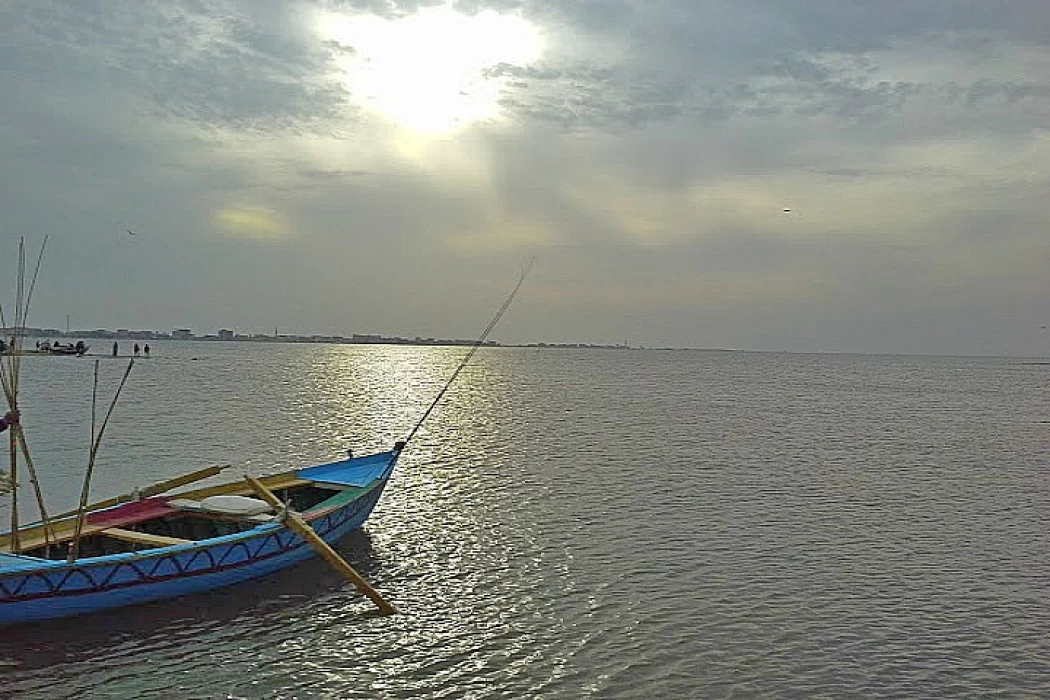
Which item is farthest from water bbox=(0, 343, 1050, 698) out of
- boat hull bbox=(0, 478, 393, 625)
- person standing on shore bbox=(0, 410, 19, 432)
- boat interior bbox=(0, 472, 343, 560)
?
person standing on shore bbox=(0, 410, 19, 432)

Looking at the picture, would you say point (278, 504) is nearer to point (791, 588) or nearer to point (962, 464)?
point (791, 588)

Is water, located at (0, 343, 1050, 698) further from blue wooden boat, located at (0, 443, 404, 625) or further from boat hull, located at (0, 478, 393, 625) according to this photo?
blue wooden boat, located at (0, 443, 404, 625)

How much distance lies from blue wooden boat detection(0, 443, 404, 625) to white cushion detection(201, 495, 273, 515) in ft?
0.06

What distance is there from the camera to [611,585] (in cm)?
1548

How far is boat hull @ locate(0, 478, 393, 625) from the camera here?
11.5 metres

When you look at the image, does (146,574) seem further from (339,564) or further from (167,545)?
(339,564)

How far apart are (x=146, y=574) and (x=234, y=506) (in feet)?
8.59

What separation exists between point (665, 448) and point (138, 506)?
24.8 metres

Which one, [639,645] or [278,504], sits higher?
[278,504]

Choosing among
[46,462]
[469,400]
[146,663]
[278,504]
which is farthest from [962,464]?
[469,400]

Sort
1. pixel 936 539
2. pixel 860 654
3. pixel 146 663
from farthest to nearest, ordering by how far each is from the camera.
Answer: pixel 936 539 → pixel 860 654 → pixel 146 663

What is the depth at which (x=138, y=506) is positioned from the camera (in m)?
15.4

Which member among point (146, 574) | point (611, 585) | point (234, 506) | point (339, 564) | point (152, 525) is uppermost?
point (234, 506)

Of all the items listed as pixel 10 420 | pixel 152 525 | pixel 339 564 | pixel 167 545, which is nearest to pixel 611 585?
pixel 339 564
